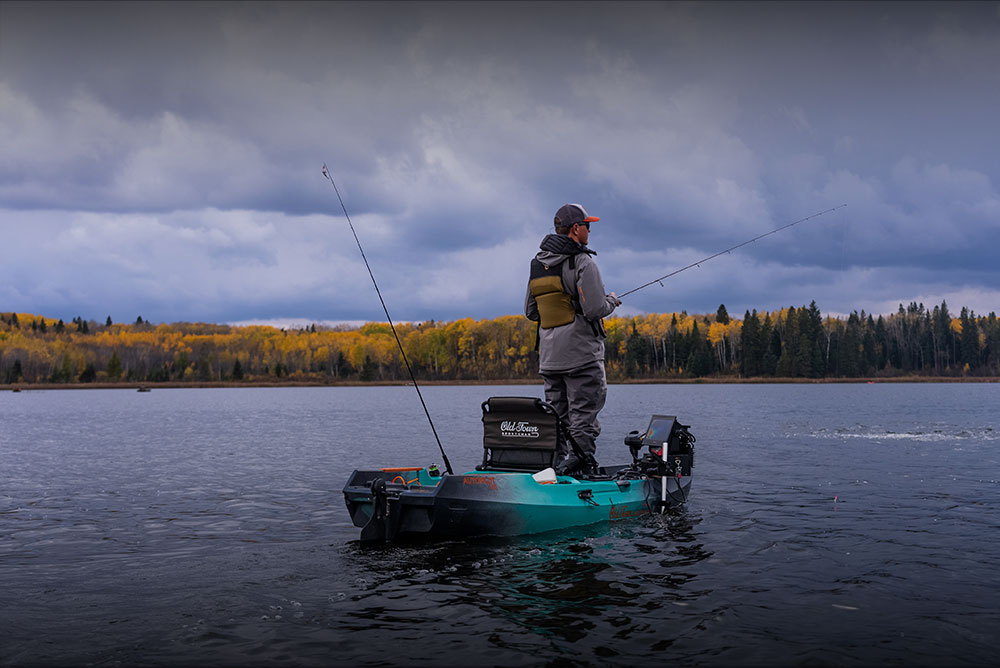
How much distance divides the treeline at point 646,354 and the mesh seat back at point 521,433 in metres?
113

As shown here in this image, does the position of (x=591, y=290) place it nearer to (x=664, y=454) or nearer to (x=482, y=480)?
(x=482, y=480)

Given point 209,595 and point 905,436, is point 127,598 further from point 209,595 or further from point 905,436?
point 905,436

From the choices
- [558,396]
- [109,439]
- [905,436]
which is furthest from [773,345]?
[558,396]

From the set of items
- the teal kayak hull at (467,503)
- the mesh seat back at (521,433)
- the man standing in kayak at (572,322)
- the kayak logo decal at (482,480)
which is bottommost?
the teal kayak hull at (467,503)

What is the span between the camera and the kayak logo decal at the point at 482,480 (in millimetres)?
A: 7904

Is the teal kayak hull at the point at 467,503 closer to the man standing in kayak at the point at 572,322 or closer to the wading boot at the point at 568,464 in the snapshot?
the wading boot at the point at 568,464

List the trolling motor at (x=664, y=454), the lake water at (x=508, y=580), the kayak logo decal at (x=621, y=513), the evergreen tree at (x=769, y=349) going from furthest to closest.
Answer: the evergreen tree at (x=769, y=349) < the trolling motor at (x=664, y=454) < the kayak logo decal at (x=621, y=513) < the lake water at (x=508, y=580)

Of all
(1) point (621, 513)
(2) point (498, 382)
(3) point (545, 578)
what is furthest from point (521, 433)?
(2) point (498, 382)

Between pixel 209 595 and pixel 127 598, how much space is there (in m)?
0.69

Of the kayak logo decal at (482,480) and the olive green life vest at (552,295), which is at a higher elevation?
the olive green life vest at (552,295)

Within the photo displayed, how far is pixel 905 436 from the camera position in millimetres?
25094

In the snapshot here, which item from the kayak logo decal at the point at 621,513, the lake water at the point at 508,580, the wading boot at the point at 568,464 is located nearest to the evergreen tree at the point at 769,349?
the lake water at the point at 508,580

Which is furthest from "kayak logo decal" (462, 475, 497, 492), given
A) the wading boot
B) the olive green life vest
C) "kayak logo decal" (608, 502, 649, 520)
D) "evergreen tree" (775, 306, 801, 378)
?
"evergreen tree" (775, 306, 801, 378)

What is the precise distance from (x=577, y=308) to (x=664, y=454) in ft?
8.21
